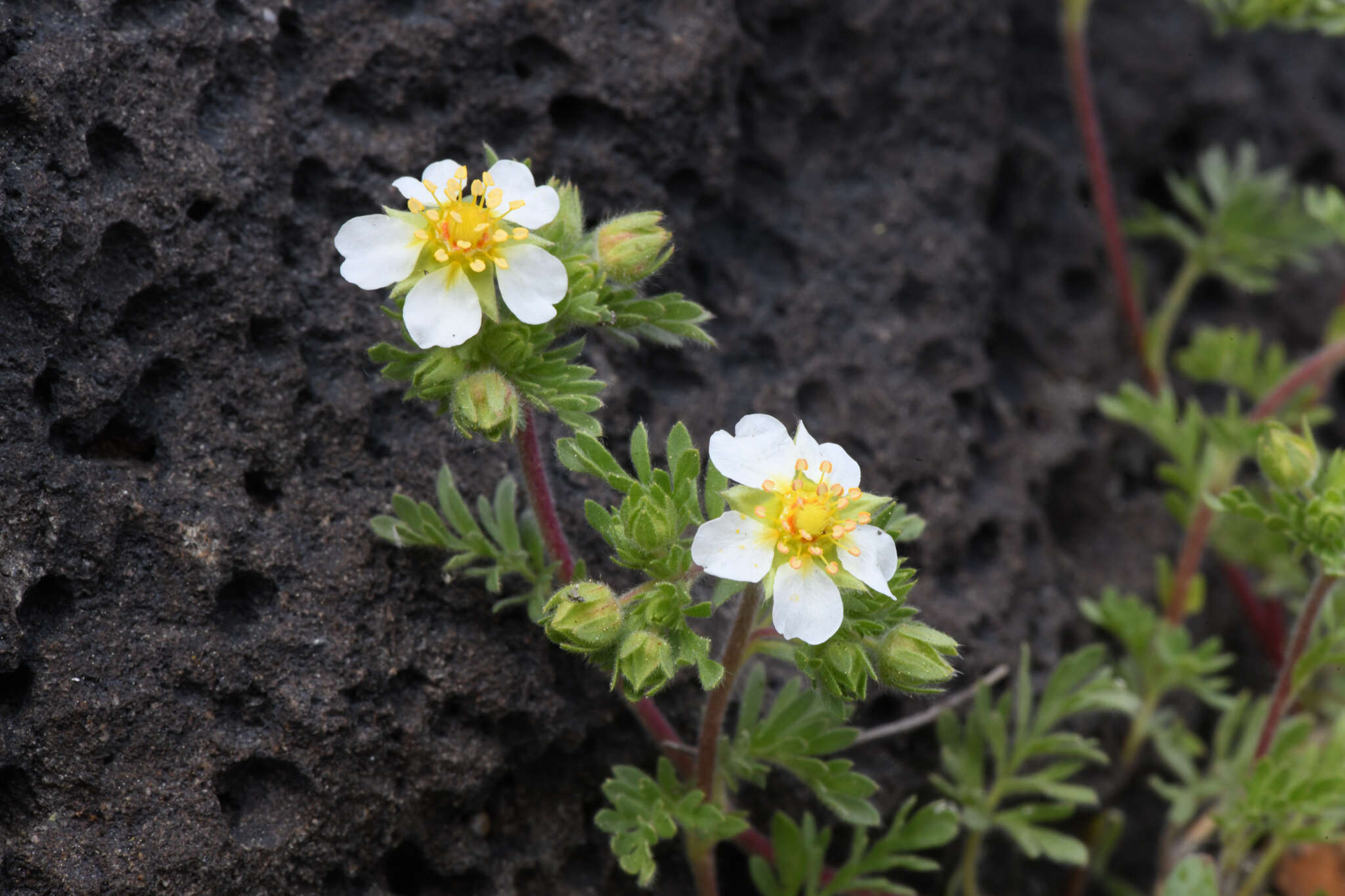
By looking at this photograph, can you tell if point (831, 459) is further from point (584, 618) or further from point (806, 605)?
point (584, 618)

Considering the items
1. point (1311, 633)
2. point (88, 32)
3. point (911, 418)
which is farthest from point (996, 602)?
point (88, 32)

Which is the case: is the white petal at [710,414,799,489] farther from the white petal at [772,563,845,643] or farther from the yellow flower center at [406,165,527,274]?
the yellow flower center at [406,165,527,274]

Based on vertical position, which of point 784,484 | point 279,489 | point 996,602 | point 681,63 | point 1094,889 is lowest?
point 1094,889

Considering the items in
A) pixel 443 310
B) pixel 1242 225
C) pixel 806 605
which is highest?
pixel 443 310

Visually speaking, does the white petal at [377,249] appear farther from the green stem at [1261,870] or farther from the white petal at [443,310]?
the green stem at [1261,870]

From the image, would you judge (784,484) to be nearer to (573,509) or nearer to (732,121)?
(573,509)

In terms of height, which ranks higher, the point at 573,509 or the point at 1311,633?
the point at 573,509

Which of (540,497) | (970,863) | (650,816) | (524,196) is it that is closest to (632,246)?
(524,196)
